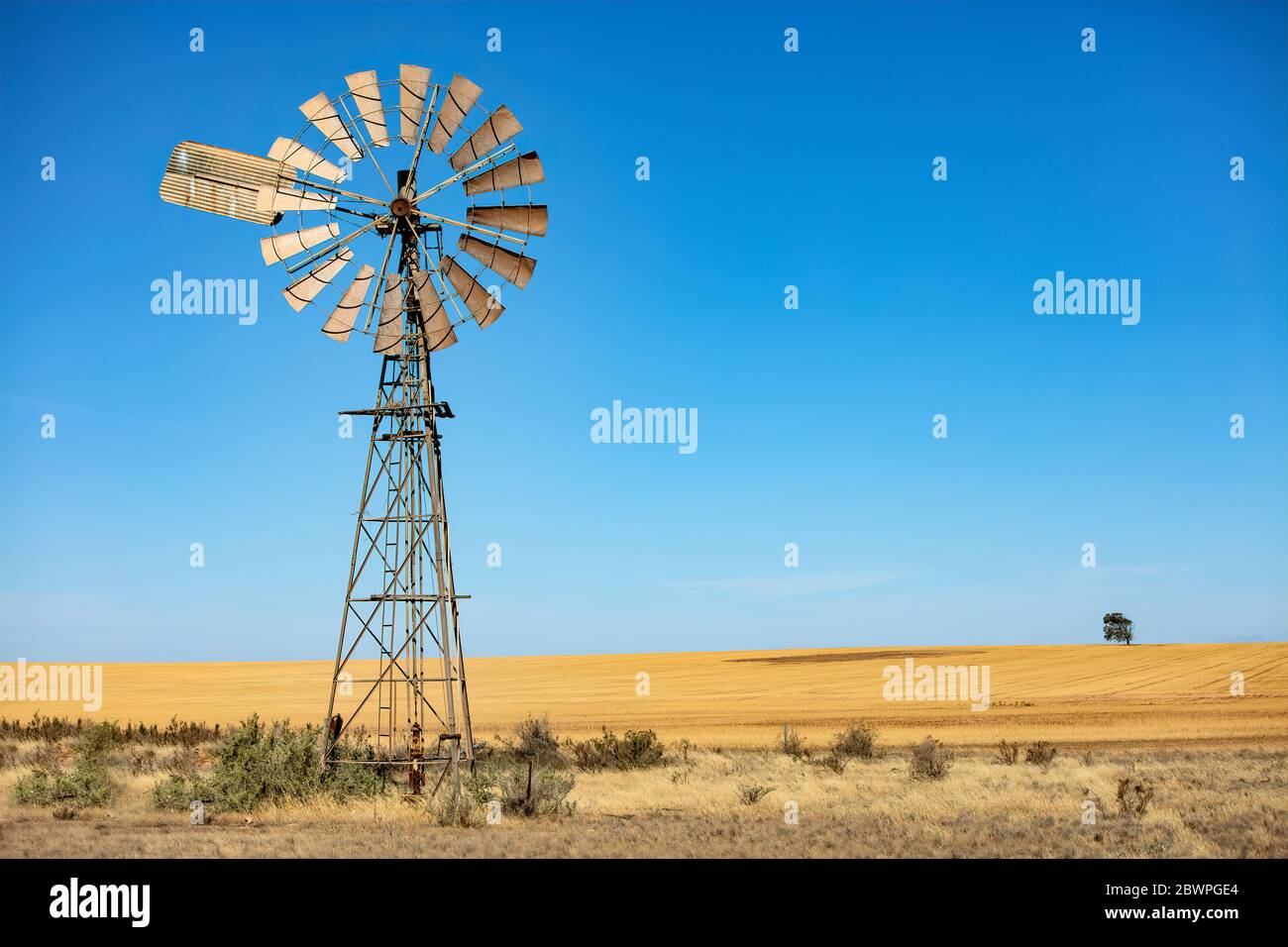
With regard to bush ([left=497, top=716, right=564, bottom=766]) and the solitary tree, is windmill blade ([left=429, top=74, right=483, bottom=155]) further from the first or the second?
the solitary tree

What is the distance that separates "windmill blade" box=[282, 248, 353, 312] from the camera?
61.0 feet

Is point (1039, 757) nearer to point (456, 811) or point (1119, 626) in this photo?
point (456, 811)

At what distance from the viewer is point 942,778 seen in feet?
71.2

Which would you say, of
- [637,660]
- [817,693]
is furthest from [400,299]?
[637,660]

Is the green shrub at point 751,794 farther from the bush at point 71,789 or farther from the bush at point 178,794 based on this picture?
the bush at point 71,789

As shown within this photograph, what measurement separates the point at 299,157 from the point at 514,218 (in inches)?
159

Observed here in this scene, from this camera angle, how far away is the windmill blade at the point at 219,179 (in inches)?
706

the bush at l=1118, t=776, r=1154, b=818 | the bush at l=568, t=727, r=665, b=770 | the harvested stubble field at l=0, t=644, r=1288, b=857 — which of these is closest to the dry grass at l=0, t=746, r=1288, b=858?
the harvested stubble field at l=0, t=644, r=1288, b=857

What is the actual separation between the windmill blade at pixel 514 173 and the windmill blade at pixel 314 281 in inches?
114

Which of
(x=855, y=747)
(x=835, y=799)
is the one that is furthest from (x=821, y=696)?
(x=835, y=799)

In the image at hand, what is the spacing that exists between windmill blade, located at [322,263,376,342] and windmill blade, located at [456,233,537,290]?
6.53ft
